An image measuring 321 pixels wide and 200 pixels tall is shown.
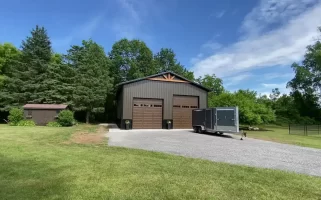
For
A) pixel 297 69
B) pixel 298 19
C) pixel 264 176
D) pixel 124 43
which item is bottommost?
pixel 264 176

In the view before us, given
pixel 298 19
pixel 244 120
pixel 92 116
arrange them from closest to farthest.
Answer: pixel 298 19 < pixel 244 120 < pixel 92 116

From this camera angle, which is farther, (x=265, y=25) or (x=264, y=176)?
(x=265, y=25)

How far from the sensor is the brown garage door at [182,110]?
68.0 feet

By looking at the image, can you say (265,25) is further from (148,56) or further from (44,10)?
(148,56)

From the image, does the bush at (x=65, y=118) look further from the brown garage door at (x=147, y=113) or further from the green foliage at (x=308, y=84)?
the green foliage at (x=308, y=84)

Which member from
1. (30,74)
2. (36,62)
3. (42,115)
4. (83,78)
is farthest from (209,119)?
(36,62)

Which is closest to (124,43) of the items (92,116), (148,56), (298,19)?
(148,56)

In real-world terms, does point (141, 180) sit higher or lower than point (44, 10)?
lower

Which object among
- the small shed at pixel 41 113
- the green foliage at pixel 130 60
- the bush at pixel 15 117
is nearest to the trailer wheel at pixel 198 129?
the small shed at pixel 41 113

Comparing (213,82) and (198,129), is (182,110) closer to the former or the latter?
(198,129)

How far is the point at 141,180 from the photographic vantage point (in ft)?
14.6

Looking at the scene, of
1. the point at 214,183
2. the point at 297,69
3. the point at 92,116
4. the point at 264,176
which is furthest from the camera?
the point at 297,69

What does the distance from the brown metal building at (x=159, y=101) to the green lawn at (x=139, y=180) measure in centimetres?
1303

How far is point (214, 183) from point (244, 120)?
18654 mm
